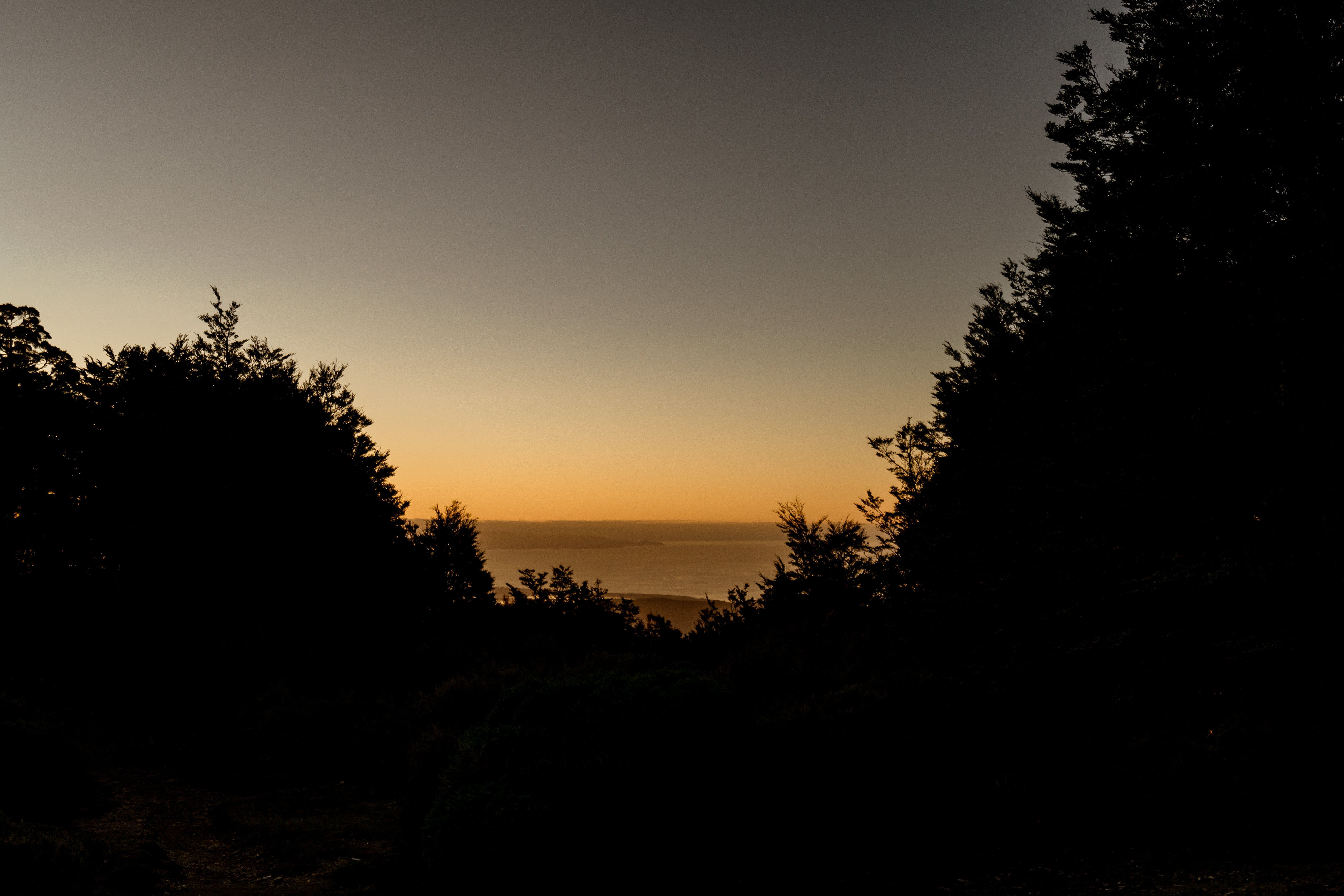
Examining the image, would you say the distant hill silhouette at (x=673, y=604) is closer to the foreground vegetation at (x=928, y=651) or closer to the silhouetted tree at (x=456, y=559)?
the silhouetted tree at (x=456, y=559)

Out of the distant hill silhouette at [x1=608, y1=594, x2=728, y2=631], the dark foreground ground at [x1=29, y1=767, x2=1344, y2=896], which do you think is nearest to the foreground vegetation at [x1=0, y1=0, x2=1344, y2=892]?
the dark foreground ground at [x1=29, y1=767, x2=1344, y2=896]

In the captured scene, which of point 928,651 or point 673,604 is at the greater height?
point 928,651

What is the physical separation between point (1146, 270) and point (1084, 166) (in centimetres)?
411

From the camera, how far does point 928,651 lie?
549 inches

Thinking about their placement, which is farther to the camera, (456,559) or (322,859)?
(456,559)

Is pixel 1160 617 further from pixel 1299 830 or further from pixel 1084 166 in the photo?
pixel 1084 166

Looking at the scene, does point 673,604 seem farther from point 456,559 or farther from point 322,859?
point 322,859

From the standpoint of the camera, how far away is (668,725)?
9.78 metres

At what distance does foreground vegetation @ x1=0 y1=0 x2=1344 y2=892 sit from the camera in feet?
32.1

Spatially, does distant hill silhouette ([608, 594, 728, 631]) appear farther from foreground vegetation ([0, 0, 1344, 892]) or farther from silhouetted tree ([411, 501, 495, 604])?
foreground vegetation ([0, 0, 1344, 892])

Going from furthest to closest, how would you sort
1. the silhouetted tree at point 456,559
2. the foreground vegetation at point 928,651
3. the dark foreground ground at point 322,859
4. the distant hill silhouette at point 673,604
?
the distant hill silhouette at point 673,604, the silhouetted tree at point 456,559, the foreground vegetation at point 928,651, the dark foreground ground at point 322,859

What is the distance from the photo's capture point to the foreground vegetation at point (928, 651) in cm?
979

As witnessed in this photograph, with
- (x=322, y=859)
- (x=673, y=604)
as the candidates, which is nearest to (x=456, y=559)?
(x=322, y=859)

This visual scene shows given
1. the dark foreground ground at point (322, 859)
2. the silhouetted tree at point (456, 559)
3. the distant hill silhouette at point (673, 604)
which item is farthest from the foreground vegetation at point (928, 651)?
the distant hill silhouette at point (673, 604)
